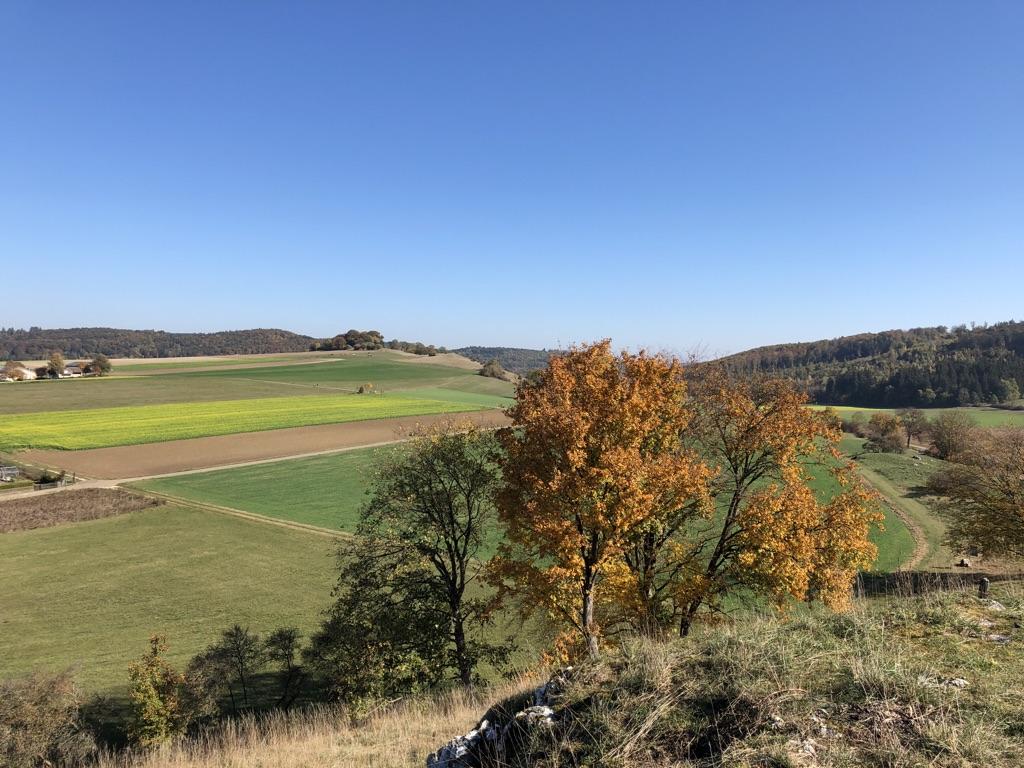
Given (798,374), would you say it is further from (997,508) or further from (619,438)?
(619,438)

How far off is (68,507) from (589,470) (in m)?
51.8

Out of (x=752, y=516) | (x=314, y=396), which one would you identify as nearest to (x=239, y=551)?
(x=752, y=516)

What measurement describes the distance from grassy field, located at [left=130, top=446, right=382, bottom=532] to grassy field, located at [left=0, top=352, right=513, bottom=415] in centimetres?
5201

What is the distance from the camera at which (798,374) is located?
172 metres

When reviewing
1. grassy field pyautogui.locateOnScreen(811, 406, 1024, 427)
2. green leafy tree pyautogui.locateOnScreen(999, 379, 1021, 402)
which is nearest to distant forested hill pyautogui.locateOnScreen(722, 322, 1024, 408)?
green leafy tree pyautogui.locateOnScreen(999, 379, 1021, 402)

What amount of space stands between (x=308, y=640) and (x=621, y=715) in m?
Result: 24.9

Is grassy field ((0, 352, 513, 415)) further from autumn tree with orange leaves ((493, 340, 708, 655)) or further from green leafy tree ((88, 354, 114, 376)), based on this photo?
autumn tree with orange leaves ((493, 340, 708, 655))

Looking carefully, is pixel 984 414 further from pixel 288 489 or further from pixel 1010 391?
pixel 288 489

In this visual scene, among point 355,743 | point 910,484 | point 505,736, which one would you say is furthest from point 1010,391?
point 355,743

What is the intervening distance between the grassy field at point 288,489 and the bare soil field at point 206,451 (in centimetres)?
Answer: 440

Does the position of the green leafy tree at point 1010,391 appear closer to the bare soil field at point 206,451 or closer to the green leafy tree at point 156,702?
the bare soil field at point 206,451

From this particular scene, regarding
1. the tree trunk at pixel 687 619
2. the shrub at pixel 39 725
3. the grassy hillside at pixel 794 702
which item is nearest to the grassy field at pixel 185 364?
the shrub at pixel 39 725

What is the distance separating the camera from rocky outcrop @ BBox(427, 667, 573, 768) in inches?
233

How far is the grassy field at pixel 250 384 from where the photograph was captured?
3824 inches
